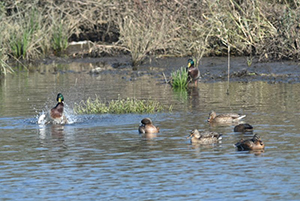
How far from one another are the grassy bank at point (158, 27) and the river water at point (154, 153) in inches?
210

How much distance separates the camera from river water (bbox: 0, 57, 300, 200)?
925cm

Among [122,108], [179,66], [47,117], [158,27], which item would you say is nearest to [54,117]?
→ [47,117]

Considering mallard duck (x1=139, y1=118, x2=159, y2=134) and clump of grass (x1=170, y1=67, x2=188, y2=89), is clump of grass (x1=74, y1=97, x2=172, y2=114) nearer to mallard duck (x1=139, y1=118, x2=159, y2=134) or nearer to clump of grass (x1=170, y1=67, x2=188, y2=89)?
mallard duck (x1=139, y1=118, x2=159, y2=134)

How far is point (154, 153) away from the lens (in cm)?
1164

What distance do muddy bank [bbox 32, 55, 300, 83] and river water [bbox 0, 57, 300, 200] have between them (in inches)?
102

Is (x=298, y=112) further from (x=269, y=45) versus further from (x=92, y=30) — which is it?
(x=92, y=30)

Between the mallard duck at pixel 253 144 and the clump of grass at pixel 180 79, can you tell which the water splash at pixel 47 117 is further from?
the mallard duck at pixel 253 144

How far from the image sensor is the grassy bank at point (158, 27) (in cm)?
2534

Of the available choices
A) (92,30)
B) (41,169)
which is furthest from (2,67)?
(41,169)

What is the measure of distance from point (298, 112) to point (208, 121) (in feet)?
7.30

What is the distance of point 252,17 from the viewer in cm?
2570

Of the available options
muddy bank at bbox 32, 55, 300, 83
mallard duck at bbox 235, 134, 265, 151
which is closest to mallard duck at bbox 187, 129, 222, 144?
mallard duck at bbox 235, 134, 265, 151

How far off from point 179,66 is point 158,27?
281 cm

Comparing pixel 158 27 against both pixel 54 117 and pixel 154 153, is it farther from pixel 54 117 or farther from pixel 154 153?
pixel 154 153
